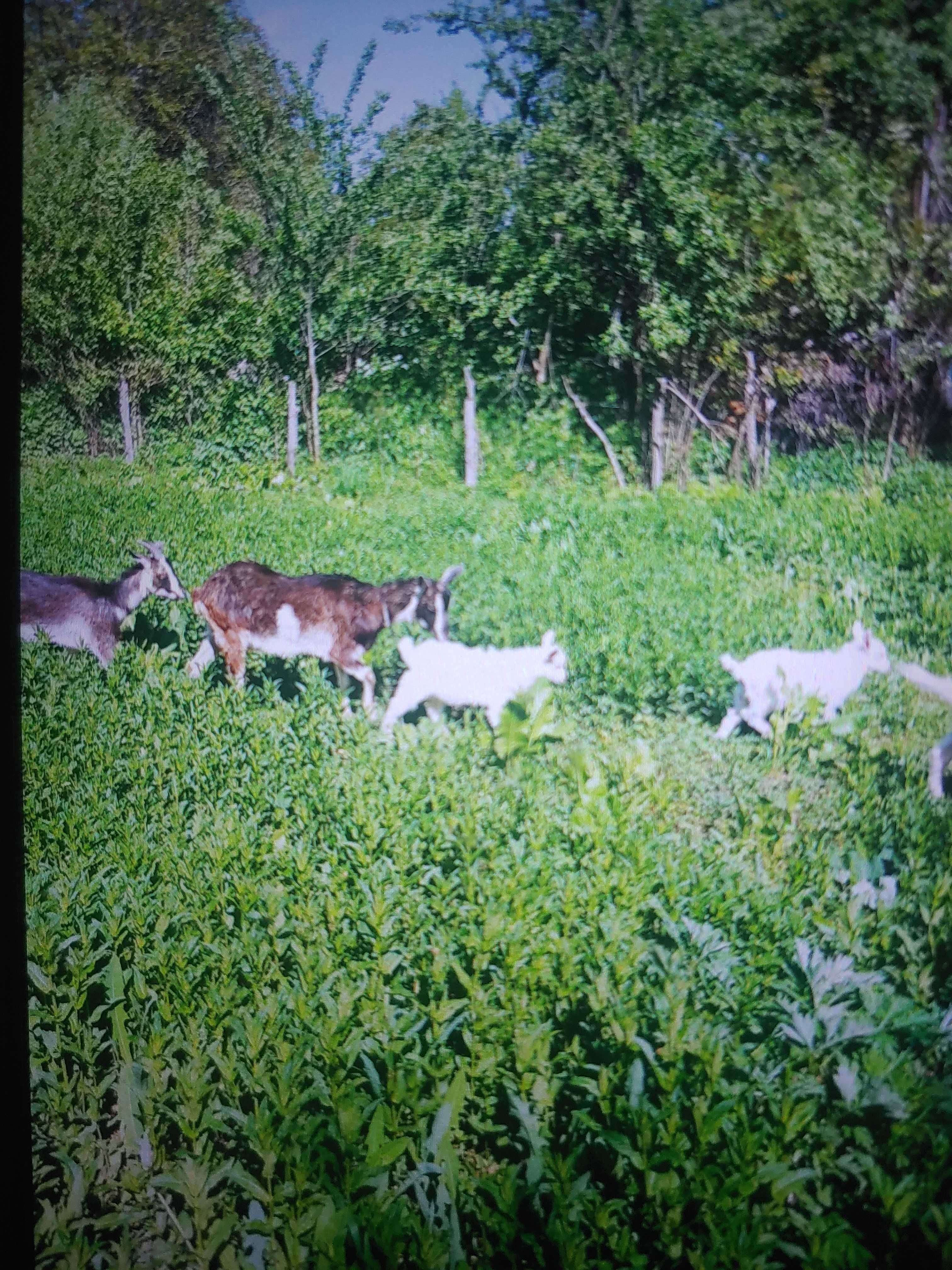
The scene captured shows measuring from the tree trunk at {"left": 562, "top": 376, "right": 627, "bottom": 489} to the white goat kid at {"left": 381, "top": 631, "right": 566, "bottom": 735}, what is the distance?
0.84 feet

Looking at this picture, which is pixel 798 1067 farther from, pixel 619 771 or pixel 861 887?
pixel 619 771

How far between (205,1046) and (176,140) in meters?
1.44

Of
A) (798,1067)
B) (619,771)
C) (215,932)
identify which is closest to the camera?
(798,1067)

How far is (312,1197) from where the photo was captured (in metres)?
1.37

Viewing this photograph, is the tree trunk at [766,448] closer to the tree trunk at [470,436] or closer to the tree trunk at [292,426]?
the tree trunk at [470,436]

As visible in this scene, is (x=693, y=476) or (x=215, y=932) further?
(x=215, y=932)

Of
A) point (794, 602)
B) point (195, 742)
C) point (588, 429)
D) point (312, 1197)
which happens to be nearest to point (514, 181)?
point (588, 429)

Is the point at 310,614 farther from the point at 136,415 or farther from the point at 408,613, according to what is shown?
the point at 136,415

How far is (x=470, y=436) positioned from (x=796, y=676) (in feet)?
1.96

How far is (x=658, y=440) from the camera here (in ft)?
4.69

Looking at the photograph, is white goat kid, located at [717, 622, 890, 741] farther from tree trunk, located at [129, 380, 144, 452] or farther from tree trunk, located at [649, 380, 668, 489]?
tree trunk, located at [129, 380, 144, 452]

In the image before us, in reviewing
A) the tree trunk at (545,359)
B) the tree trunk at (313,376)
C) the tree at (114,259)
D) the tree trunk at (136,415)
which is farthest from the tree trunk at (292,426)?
the tree trunk at (545,359)

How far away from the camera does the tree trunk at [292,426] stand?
5.08 ft

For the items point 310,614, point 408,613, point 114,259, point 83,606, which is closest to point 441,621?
point 408,613
